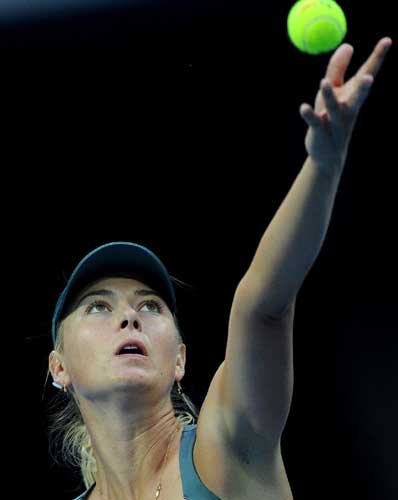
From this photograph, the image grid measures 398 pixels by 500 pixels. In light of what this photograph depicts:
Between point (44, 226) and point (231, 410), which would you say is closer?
point (231, 410)

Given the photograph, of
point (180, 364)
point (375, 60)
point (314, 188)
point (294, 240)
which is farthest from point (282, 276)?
point (180, 364)

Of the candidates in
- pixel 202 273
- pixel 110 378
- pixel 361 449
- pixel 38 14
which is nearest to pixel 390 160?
pixel 202 273

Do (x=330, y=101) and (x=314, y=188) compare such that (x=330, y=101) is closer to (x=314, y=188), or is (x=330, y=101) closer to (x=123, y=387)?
(x=314, y=188)

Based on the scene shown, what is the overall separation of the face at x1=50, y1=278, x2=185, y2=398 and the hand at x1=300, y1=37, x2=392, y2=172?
809mm

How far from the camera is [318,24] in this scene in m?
1.90

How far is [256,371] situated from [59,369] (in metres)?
0.86

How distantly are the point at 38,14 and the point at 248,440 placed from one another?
1.86 m

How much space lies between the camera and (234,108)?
11.2ft

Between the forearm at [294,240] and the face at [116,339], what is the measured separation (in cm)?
57

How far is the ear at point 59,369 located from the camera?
2404 mm

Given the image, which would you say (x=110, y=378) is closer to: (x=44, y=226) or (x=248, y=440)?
(x=248, y=440)

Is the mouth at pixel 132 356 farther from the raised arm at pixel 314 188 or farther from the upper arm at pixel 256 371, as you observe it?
the raised arm at pixel 314 188

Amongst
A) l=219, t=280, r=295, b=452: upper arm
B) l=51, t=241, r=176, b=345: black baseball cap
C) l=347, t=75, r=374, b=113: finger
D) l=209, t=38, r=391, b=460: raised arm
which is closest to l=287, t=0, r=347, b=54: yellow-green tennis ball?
l=209, t=38, r=391, b=460: raised arm

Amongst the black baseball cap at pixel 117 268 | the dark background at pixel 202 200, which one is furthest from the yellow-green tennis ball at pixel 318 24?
the dark background at pixel 202 200
